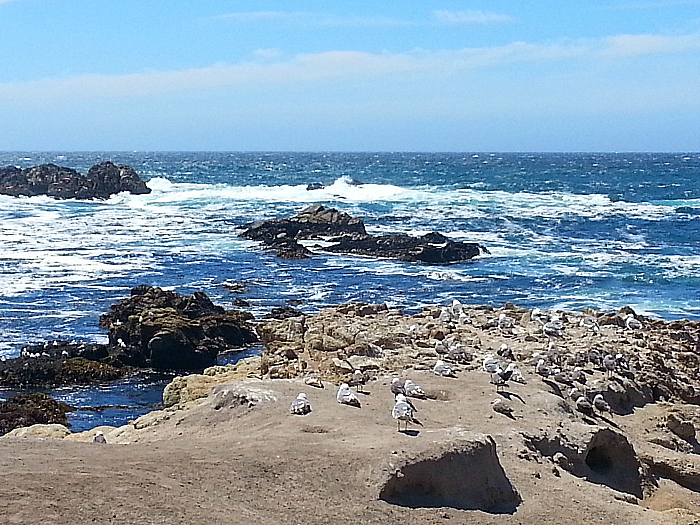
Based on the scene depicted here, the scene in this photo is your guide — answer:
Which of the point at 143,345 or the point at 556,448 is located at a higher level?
the point at 556,448

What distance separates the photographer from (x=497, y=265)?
35.0 m

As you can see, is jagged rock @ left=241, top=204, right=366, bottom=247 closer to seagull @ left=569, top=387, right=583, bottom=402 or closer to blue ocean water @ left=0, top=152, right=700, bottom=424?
blue ocean water @ left=0, top=152, right=700, bottom=424

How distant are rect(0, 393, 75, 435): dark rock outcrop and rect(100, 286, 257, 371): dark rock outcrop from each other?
10.8ft

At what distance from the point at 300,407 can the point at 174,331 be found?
1049 cm

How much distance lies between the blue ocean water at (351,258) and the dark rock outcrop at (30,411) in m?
1.06

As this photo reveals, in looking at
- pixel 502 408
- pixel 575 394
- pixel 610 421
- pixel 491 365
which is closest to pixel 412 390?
pixel 502 408

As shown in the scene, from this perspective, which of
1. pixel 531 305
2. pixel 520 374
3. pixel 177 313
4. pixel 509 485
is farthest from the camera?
pixel 531 305

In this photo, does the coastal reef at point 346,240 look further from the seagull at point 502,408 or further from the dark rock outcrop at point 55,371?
the seagull at point 502,408

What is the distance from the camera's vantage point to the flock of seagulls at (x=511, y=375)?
10189 millimetres

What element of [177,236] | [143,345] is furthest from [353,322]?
[177,236]

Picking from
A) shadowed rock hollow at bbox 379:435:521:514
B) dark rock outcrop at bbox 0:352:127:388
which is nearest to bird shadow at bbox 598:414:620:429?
shadowed rock hollow at bbox 379:435:521:514

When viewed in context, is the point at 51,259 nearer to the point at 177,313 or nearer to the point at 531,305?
the point at 177,313

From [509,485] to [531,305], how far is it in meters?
18.4

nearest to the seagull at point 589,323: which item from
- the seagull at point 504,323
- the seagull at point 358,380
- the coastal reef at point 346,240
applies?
the seagull at point 504,323
